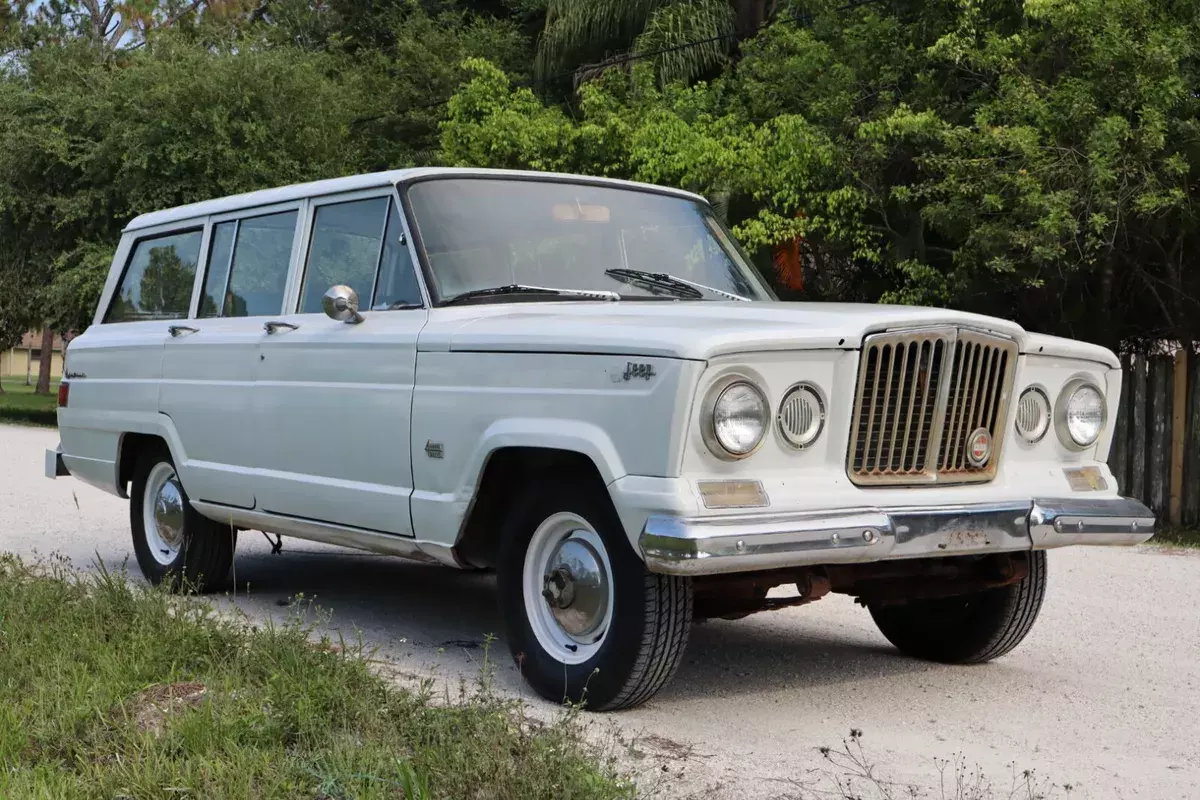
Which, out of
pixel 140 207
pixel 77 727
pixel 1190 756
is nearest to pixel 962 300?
pixel 1190 756

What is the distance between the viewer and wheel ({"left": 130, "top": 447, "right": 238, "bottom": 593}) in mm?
7598

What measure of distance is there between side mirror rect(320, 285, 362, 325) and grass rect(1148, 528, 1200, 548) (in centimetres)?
759

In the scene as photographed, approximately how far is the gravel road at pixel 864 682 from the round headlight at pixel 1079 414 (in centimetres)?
102

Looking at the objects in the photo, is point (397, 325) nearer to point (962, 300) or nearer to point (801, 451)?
point (801, 451)

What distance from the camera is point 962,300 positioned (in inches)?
579

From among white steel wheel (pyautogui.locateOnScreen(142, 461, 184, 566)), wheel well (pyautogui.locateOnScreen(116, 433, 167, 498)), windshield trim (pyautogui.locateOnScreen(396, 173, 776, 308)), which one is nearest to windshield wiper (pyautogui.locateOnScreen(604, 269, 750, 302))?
windshield trim (pyautogui.locateOnScreen(396, 173, 776, 308))

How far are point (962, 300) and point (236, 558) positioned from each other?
8.22 meters

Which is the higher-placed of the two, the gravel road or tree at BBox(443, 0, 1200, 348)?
tree at BBox(443, 0, 1200, 348)

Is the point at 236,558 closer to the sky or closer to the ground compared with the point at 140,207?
closer to the ground

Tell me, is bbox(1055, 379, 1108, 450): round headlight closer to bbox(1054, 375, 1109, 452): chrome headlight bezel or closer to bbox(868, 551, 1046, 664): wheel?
bbox(1054, 375, 1109, 452): chrome headlight bezel

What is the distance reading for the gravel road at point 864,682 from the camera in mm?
4684

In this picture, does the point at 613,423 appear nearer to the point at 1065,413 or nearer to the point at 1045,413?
the point at 1045,413

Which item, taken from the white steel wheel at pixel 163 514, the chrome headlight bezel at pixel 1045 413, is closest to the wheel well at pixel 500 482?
the chrome headlight bezel at pixel 1045 413

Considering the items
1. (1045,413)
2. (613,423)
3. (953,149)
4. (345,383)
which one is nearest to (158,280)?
(345,383)
